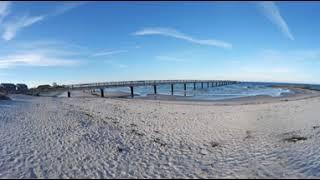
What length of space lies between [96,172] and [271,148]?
19.4ft

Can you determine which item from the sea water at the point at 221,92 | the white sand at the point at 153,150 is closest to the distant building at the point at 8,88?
the sea water at the point at 221,92

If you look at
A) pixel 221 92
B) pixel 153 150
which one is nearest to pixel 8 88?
pixel 221 92

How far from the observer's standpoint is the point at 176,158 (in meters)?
8.29

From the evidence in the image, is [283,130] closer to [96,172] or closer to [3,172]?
[96,172]

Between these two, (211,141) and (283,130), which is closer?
(211,141)

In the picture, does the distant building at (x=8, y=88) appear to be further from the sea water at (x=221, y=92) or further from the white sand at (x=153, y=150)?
the white sand at (x=153, y=150)

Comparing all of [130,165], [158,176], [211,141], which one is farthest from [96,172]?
[211,141]

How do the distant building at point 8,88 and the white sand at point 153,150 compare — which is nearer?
the white sand at point 153,150

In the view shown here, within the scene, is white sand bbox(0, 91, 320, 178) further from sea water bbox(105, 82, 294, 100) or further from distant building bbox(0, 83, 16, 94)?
distant building bbox(0, 83, 16, 94)

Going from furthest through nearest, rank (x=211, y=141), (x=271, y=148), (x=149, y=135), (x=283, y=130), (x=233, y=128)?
1. (x=233, y=128)
2. (x=283, y=130)
3. (x=149, y=135)
4. (x=211, y=141)
5. (x=271, y=148)

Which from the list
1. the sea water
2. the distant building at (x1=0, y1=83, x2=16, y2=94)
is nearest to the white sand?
the sea water

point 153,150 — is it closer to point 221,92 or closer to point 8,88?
point 8,88

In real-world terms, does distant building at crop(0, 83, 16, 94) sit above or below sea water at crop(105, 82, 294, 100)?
above

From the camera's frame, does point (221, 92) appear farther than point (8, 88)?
Yes
